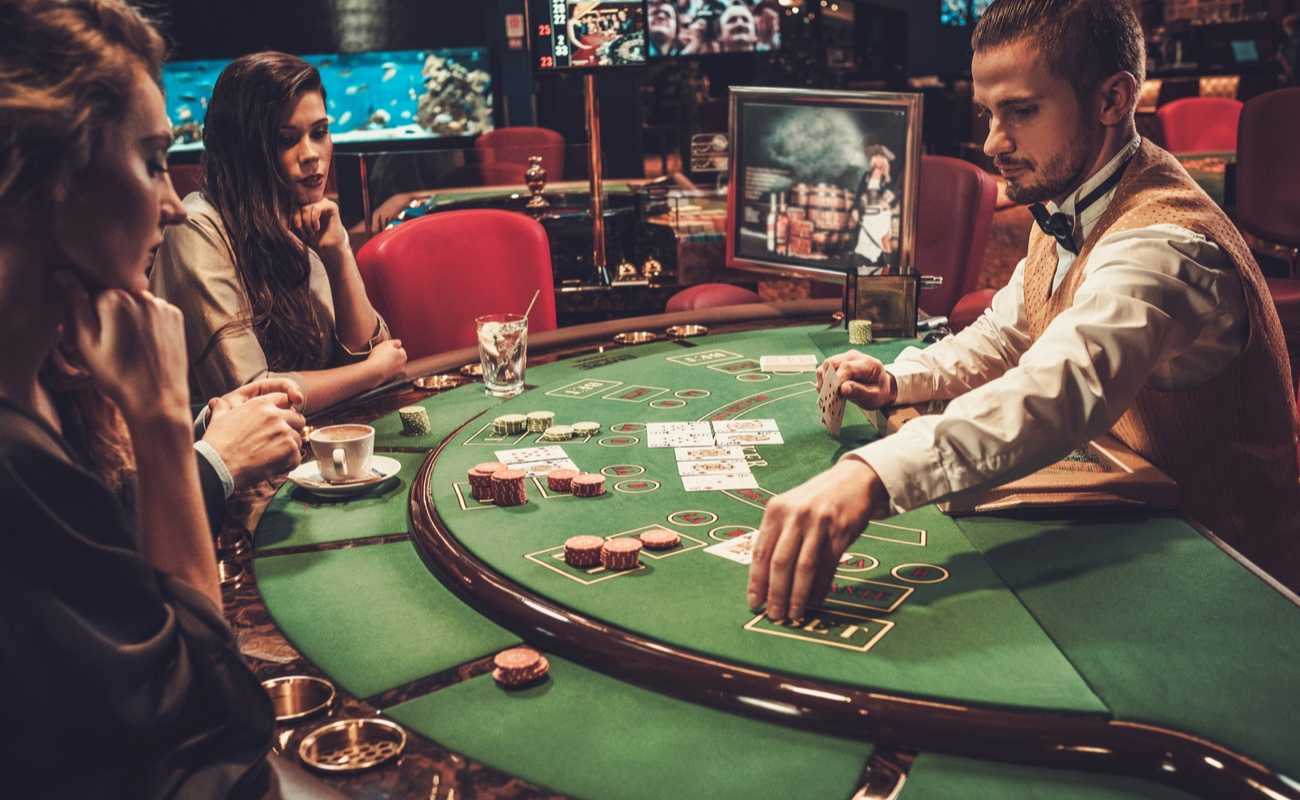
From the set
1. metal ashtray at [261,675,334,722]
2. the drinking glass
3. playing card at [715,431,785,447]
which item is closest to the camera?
metal ashtray at [261,675,334,722]

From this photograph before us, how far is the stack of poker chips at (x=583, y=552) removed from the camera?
1480mm

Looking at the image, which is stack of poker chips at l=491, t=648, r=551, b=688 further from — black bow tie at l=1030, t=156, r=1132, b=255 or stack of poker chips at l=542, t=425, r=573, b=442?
black bow tie at l=1030, t=156, r=1132, b=255

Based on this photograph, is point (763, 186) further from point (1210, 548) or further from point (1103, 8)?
point (1210, 548)

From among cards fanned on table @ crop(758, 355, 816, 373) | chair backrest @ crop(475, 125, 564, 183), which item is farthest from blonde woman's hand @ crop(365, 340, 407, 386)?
chair backrest @ crop(475, 125, 564, 183)

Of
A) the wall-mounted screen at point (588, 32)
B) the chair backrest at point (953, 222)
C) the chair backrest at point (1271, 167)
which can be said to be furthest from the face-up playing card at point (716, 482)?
the chair backrest at point (1271, 167)

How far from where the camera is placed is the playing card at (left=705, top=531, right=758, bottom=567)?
4.94 ft

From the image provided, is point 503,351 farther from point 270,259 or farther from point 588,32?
point 588,32

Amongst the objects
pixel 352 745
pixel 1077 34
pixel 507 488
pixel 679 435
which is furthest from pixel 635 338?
pixel 352 745

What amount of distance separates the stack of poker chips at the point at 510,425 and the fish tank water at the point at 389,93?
8454mm

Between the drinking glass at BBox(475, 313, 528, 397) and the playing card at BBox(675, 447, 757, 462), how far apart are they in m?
0.57

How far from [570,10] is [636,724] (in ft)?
11.8

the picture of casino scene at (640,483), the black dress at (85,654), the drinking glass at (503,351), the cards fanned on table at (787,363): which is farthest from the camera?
the cards fanned on table at (787,363)

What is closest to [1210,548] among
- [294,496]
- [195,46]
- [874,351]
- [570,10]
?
[874,351]

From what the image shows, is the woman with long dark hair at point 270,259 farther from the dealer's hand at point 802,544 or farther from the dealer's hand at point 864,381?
the dealer's hand at point 802,544
